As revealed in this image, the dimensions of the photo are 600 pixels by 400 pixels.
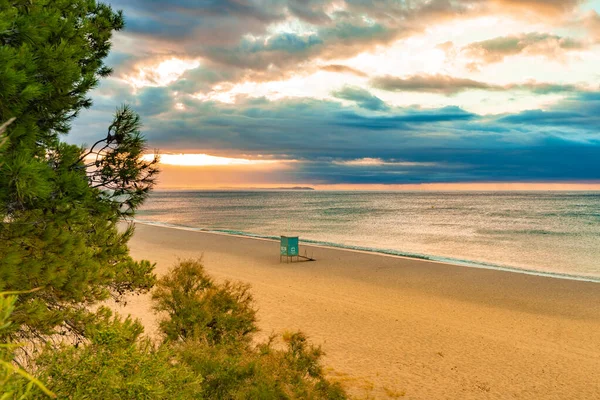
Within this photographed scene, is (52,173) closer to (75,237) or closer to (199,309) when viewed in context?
(75,237)

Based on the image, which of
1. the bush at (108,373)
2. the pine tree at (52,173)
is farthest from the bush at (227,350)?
the pine tree at (52,173)

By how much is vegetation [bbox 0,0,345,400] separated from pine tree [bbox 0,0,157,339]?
0.02 m

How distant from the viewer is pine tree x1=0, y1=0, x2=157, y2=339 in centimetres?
473

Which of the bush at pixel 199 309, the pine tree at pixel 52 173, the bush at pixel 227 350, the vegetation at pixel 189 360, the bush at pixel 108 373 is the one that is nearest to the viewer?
the bush at pixel 108 373

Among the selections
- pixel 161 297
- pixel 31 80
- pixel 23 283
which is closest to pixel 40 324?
pixel 23 283

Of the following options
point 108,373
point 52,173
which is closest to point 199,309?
point 52,173

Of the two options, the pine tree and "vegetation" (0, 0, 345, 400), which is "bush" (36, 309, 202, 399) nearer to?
"vegetation" (0, 0, 345, 400)

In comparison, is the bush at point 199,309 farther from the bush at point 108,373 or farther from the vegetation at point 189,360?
the bush at point 108,373

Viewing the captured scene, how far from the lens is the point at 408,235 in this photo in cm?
5525

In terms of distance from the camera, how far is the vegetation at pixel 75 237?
13.3 ft

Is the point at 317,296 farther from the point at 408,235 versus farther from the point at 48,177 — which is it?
the point at 408,235

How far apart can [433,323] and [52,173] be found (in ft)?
52.7

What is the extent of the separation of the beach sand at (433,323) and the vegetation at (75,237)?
5.14 meters

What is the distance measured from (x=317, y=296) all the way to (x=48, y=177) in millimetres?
18003
